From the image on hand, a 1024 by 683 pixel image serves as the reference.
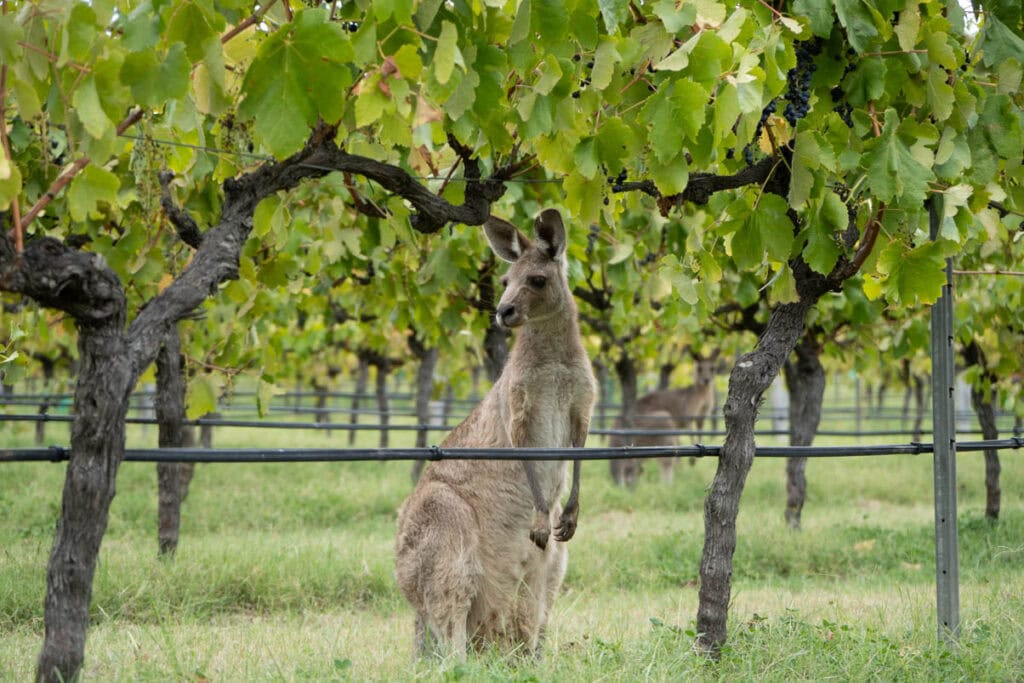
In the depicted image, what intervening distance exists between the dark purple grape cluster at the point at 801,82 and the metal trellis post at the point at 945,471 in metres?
1.35

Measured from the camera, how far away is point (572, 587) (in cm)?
726

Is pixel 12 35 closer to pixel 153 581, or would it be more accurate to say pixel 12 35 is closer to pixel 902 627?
pixel 902 627

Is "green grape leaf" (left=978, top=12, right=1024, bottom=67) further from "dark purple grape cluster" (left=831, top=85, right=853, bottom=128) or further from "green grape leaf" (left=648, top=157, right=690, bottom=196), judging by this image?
"green grape leaf" (left=648, top=157, right=690, bottom=196)

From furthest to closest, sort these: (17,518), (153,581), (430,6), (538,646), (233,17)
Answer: (17,518), (153,581), (538,646), (233,17), (430,6)

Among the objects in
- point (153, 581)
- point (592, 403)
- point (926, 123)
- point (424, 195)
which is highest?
point (926, 123)

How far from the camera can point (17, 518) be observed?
773 centimetres

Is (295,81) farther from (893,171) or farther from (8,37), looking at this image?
(893,171)

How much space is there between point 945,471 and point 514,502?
1967 millimetres

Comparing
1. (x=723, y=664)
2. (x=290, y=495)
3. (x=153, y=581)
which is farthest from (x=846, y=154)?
(x=290, y=495)

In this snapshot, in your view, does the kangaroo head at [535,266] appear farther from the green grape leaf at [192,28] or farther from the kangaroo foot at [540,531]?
the green grape leaf at [192,28]

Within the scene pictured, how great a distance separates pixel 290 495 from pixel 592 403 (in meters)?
7.40

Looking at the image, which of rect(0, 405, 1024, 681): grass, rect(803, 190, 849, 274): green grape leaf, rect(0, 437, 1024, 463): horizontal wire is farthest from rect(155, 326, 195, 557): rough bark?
rect(803, 190, 849, 274): green grape leaf

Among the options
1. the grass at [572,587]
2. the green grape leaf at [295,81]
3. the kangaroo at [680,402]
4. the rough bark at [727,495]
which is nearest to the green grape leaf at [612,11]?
the green grape leaf at [295,81]

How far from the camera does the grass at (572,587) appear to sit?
3.82m
